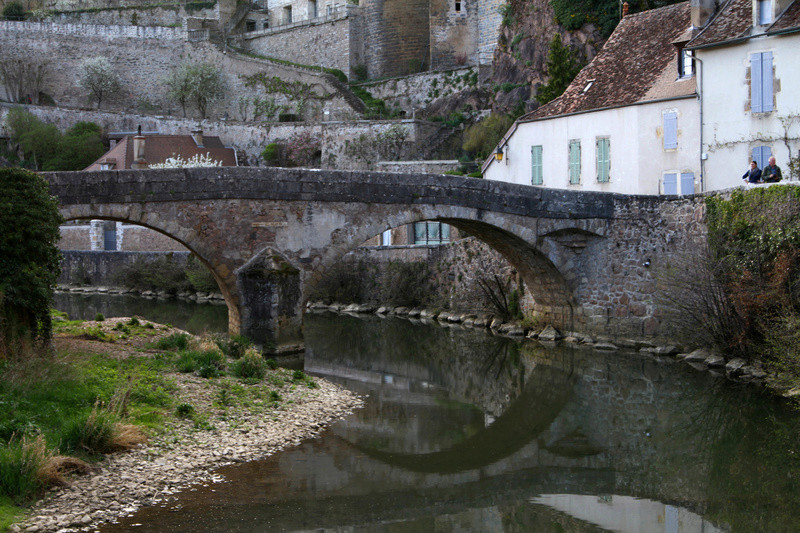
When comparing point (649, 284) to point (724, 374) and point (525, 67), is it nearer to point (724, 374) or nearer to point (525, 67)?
point (724, 374)

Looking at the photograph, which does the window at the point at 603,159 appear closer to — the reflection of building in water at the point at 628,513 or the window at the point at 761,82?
the window at the point at 761,82

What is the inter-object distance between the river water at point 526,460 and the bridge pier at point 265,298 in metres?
0.97

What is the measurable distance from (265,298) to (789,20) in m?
11.5

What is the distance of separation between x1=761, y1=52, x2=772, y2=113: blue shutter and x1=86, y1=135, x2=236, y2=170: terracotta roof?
24.5 metres

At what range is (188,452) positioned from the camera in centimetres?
1013

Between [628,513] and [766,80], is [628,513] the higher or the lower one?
the lower one

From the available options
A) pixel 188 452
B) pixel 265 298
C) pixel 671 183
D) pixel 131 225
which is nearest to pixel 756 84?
pixel 671 183

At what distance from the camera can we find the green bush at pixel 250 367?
533 inches

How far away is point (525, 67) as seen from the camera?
3297 centimetres

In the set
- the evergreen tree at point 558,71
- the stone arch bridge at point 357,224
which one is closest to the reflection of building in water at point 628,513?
the stone arch bridge at point 357,224

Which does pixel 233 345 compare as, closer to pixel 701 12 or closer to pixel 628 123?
pixel 628 123

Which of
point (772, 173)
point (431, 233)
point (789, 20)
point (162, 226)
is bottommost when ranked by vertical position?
point (162, 226)

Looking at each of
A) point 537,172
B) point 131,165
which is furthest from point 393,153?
point 537,172

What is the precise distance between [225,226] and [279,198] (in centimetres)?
109
